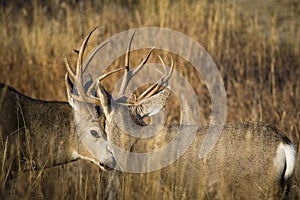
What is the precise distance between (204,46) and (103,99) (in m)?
3.09

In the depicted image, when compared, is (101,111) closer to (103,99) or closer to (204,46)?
(103,99)

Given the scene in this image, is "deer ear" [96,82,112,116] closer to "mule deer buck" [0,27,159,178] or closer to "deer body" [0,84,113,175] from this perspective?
"mule deer buck" [0,27,159,178]

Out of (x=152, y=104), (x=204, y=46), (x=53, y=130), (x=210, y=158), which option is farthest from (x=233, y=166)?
(x=204, y=46)

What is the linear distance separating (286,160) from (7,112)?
1.82 m

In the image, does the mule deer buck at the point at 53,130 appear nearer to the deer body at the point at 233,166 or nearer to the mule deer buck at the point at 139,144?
the mule deer buck at the point at 139,144

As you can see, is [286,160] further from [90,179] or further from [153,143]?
[90,179]

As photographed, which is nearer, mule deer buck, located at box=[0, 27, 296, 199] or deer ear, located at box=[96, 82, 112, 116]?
mule deer buck, located at box=[0, 27, 296, 199]

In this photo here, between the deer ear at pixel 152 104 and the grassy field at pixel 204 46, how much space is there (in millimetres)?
1262

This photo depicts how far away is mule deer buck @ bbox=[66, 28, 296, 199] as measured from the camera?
138 inches

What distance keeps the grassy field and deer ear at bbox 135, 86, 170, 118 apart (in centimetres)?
126

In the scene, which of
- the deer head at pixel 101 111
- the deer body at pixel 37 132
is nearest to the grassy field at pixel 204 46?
the deer head at pixel 101 111

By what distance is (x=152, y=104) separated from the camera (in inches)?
175

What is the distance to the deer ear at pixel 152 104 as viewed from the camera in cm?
439

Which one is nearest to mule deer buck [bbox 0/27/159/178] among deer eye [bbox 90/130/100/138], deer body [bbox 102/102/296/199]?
deer eye [bbox 90/130/100/138]
